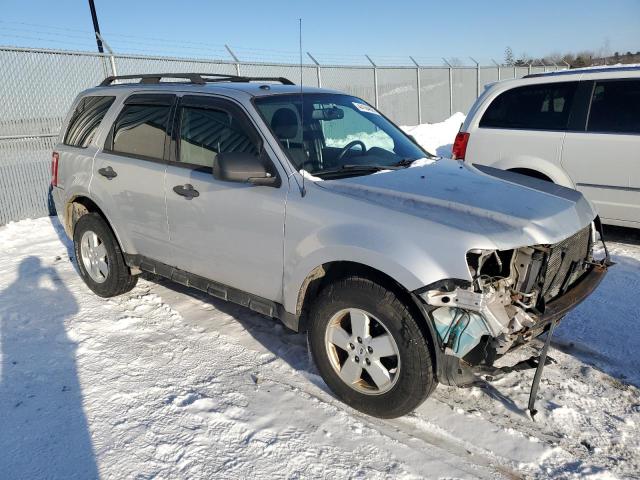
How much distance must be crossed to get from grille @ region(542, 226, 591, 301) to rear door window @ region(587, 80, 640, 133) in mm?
2915

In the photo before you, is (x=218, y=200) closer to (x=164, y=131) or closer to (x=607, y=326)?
(x=164, y=131)

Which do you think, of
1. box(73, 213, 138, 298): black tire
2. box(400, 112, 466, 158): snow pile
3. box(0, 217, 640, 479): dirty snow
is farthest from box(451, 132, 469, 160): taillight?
box(400, 112, 466, 158): snow pile

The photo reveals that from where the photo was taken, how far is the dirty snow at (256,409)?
2805 millimetres

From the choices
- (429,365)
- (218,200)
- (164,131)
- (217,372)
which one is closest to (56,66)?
(164,131)

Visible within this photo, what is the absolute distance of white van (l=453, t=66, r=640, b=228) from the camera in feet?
18.9

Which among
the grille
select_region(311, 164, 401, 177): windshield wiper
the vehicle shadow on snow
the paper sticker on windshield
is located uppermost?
the paper sticker on windshield

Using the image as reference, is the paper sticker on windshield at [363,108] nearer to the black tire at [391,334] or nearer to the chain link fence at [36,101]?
the black tire at [391,334]

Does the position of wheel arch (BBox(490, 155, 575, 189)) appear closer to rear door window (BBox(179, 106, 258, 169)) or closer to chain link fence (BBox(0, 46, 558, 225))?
chain link fence (BBox(0, 46, 558, 225))

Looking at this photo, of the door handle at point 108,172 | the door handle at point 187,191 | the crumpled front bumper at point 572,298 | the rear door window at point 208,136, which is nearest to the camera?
the crumpled front bumper at point 572,298

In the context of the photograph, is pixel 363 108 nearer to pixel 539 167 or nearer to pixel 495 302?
pixel 495 302

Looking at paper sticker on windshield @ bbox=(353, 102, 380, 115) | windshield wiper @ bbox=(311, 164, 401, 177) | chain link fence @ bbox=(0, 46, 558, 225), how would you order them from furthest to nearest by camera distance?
1. chain link fence @ bbox=(0, 46, 558, 225)
2. paper sticker on windshield @ bbox=(353, 102, 380, 115)
3. windshield wiper @ bbox=(311, 164, 401, 177)

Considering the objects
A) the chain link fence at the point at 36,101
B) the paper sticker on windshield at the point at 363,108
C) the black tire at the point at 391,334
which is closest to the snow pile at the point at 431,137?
the paper sticker on windshield at the point at 363,108

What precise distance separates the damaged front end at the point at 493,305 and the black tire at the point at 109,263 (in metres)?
3.22

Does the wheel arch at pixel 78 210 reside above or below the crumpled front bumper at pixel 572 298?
above
